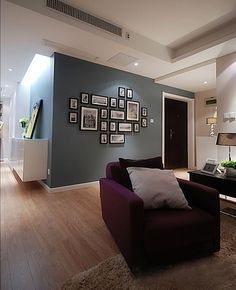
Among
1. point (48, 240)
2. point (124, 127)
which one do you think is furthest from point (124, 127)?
point (48, 240)

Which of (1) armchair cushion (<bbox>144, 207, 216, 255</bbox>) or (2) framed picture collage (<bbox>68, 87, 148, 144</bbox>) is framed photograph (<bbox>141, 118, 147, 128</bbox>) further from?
(1) armchair cushion (<bbox>144, 207, 216, 255</bbox>)

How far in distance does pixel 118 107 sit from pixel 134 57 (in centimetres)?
100

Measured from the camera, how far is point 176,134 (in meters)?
5.30

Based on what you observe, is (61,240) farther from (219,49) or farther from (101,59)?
(219,49)

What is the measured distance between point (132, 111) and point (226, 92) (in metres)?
1.78

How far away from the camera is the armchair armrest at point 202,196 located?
4.42ft

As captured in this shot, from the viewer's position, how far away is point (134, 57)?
10.3ft

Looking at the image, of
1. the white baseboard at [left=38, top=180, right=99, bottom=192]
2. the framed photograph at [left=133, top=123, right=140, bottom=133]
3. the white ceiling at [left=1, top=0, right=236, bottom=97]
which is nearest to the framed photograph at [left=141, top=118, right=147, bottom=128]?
the framed photograph at [left=133, top=123, right=140, bottom=133]

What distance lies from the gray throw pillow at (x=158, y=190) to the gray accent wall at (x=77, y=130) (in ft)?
6.23

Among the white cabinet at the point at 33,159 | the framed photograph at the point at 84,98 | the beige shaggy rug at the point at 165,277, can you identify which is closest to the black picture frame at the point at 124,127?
the framed photograph at the point at 84,98

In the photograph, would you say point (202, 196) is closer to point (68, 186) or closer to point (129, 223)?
point (129, 223)

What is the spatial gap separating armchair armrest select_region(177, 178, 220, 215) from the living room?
30.6 inches

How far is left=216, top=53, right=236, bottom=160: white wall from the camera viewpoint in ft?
9.34

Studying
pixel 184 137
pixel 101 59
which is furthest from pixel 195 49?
pixel 184 137
